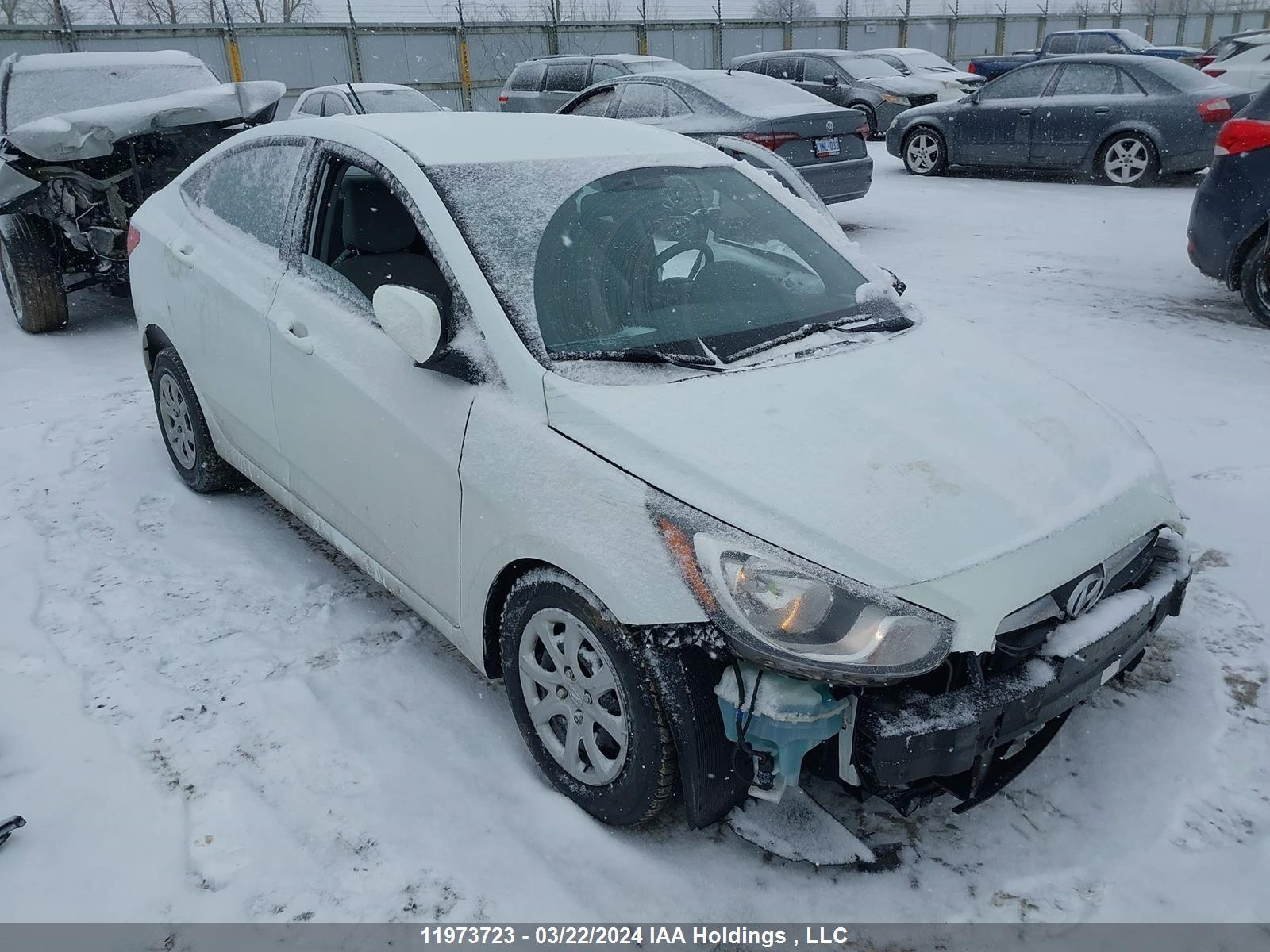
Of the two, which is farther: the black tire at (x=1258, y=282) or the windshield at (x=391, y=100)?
the windshield at (x=391, y=100)

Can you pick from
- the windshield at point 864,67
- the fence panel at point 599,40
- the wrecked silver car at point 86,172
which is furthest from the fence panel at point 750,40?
the wrecked silver car at point 86,172

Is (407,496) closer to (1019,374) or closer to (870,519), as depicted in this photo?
(870,519)

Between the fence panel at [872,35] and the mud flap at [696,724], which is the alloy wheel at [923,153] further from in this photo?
the fence panel at [872,35]

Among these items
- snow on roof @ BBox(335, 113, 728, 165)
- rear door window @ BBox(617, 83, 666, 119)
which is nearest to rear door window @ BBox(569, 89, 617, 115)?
rear door window @ BBox(617, 83, 666, 119)

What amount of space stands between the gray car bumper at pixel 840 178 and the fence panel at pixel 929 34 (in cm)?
2615

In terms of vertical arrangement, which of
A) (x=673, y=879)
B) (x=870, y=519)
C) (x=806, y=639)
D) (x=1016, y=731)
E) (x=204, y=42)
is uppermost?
(x=204, y=42)

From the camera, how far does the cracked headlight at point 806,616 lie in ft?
6.61

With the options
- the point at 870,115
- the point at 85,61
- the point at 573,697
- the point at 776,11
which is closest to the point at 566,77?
the point at 870,115

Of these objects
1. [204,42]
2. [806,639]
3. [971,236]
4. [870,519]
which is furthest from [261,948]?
[204,42]

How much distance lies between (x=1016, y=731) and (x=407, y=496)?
1.71 meters

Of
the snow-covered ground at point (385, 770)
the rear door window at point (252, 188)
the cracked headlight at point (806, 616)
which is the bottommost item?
the snow-covered ground at point (385, 770)

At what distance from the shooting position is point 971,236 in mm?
9281

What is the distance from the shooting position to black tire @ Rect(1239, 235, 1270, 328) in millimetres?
6090

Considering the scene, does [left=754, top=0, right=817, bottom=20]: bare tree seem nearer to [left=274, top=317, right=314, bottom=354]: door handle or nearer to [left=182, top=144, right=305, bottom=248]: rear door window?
[left=182, top=144, right=305, bottom=248]: rear door window
